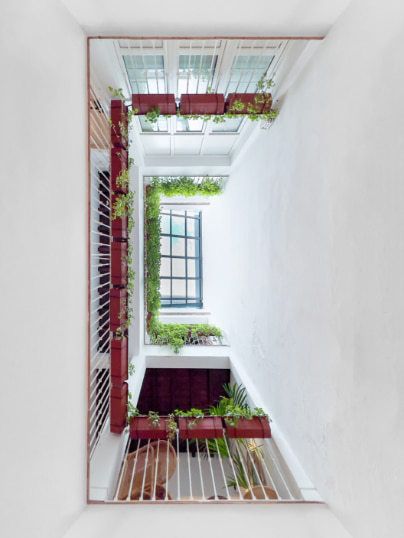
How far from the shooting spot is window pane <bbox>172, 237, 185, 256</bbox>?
7.86 meters

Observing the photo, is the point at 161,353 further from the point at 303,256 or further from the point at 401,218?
the point at 401,218

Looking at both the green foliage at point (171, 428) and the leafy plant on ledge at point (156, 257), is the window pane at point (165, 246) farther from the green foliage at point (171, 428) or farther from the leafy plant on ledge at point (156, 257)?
the green foliage at point (171, 428)

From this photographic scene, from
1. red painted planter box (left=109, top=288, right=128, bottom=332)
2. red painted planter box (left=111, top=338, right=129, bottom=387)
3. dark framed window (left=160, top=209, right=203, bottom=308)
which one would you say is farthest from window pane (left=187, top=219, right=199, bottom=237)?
red painted planter box (left=111, top=338, right=129, bottom=387)

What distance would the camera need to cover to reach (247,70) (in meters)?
3.08

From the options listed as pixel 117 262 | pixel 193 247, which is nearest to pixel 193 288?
pixel 193 247

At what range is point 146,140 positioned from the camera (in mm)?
4621

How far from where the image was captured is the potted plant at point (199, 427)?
9.28ft

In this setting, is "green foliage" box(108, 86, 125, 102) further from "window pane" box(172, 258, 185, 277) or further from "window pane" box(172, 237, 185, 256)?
"window pane" box(172, 258, 185, 277)

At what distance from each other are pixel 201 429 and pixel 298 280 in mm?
1656

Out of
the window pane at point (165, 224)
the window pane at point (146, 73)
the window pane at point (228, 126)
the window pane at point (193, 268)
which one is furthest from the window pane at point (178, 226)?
the window pane at point (146, 73)

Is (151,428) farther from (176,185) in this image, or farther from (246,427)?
(176,185)
